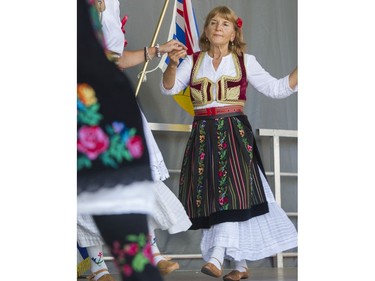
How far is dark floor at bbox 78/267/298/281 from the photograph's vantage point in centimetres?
362

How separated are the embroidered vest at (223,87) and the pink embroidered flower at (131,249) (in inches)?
94.0

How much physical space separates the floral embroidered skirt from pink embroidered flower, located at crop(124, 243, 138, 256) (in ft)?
7.49

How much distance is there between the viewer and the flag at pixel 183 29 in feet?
13.3

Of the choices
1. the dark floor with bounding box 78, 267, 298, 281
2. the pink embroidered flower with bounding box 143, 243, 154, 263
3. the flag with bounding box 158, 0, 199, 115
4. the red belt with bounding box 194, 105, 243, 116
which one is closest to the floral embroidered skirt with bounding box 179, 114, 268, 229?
the red belt with bounding box 194, 105, 243, 116

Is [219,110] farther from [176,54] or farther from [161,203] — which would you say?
[161,203]

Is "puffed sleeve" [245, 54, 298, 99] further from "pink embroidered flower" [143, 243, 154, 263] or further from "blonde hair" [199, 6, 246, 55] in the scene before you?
"pink embroidered flower" [143, 243, 154, 263]

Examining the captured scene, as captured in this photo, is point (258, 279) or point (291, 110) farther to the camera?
point (291, 110)

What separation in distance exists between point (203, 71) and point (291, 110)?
1.16 meters

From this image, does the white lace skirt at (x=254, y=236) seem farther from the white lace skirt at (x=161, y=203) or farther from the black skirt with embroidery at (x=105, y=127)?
the black skirt with embroidery at (x=105, y=127)

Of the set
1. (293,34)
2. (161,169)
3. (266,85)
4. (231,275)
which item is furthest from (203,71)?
(293,34)

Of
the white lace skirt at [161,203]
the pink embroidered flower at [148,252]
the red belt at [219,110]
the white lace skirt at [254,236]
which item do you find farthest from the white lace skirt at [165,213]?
the pink embroidered flower at [148,252]
